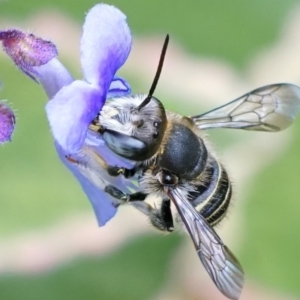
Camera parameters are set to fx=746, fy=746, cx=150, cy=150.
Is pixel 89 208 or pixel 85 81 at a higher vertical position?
pixel 85 81

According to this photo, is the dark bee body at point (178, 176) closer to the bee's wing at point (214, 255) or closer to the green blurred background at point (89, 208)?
the bee's wing at point (214, 255)

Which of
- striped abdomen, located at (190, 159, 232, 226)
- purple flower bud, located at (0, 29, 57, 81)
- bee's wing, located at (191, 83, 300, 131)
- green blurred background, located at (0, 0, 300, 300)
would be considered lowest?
green blurred background, located at (0, 0, 300, 300)

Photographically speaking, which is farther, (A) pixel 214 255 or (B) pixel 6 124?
(A) pixel 214 255

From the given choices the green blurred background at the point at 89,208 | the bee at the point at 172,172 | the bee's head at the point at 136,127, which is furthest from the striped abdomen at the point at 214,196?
the green blurred background at the point at 89,208

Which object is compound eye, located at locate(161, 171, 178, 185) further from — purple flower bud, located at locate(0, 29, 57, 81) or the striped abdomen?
purple flower bud, located at locate(0, 29, 57, 81)

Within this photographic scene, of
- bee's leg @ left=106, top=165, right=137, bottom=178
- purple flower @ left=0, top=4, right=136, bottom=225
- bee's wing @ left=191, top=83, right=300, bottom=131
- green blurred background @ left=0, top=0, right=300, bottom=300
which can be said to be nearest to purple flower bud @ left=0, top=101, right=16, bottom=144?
purple flower @ left=0, top=4, right=136, bottom=225

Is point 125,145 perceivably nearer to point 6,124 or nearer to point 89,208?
point 6,124

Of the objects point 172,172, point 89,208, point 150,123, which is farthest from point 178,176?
point 89,208
